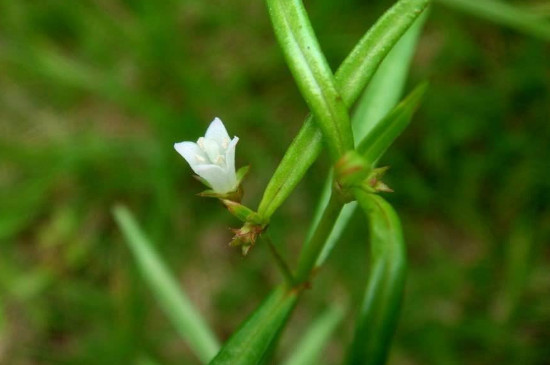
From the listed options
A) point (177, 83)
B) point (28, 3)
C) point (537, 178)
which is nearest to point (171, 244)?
point (177, 83)

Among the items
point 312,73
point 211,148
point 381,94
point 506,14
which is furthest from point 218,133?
point 506,14

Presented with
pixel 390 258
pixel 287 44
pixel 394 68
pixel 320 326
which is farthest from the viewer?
pixel 320 326

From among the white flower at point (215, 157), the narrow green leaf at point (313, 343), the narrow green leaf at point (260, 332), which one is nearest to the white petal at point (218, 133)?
the white flower at point (215, 157)

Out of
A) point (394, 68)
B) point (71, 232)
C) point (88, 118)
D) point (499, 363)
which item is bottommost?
point (499, 363)

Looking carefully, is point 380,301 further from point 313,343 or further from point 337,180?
point 313,343

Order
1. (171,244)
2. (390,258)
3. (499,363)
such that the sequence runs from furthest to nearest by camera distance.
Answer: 1. (171,244)
2. (499,363)
3. (390,258)

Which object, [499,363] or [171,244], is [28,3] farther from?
[499,363]

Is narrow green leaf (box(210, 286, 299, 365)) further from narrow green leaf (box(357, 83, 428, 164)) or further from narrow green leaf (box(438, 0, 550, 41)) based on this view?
narrow green leaf (box(438, 0, 550, 41))
